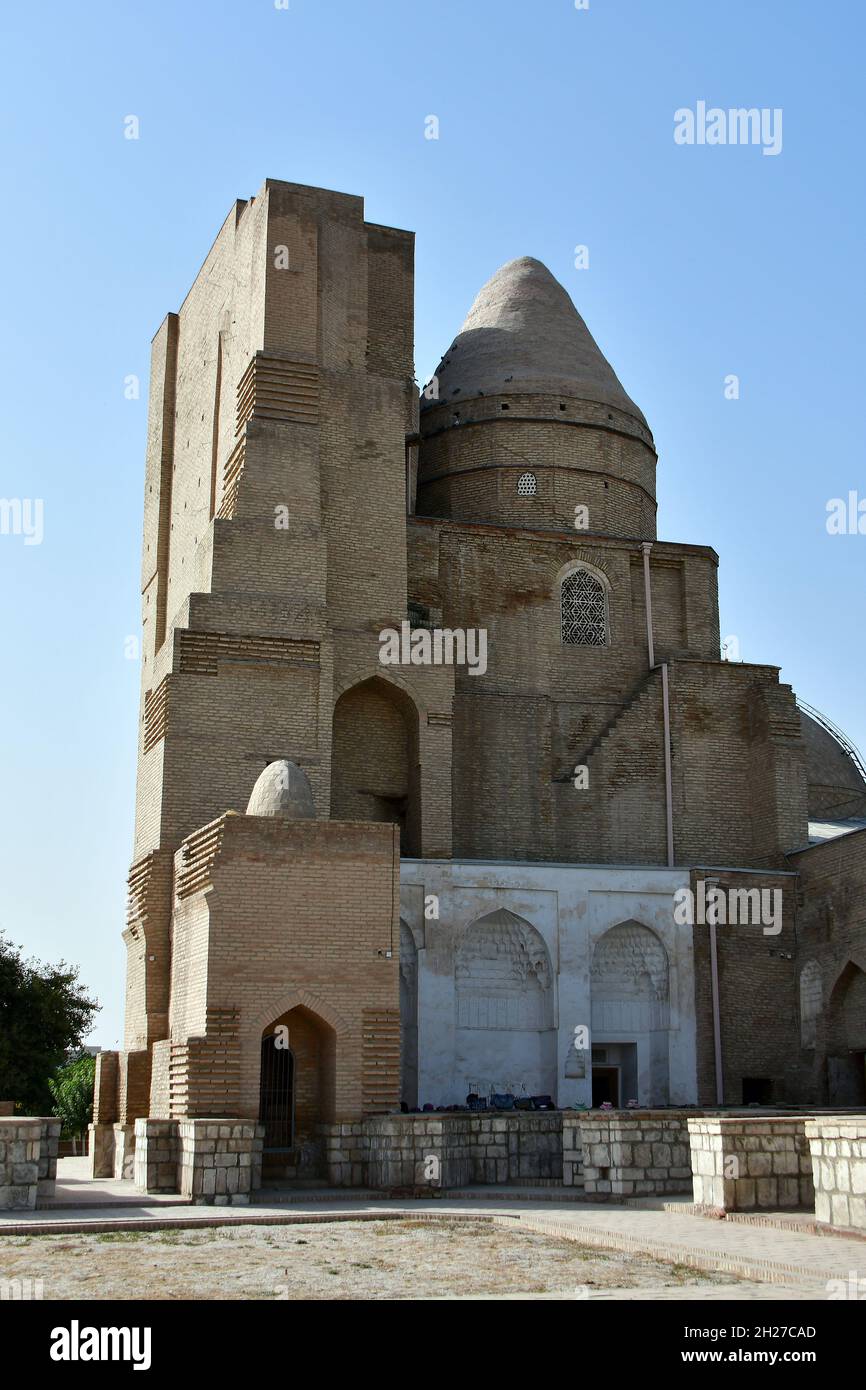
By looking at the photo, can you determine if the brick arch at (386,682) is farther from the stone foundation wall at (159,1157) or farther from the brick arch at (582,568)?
the stone foundation wall at (159,1157)

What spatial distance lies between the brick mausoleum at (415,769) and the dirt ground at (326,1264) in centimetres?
399

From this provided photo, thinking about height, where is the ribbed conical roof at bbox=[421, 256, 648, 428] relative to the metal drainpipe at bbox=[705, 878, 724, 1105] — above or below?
above

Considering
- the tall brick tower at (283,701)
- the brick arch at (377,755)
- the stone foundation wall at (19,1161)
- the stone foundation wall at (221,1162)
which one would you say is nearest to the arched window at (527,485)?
the tall brick tower at (283,701)

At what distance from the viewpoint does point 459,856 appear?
2245 centimetres

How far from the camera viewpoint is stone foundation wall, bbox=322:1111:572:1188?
15.1 m

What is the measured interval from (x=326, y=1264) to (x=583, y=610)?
52.6ft

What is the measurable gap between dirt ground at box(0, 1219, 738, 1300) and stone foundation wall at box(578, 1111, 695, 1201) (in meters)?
2.16

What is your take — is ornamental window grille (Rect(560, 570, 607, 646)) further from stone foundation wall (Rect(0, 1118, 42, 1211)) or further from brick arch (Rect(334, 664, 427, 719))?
stone foundation wall (Rect(0, 1118, 42, 1211))

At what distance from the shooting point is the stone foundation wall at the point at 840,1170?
1002 centimetres

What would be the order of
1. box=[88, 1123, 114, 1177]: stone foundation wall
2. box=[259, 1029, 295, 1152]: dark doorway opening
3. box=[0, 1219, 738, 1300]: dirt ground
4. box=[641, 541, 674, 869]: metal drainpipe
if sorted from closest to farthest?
box=[0, 1219, 738, 1300]: dirt ground → box=[259, 1029, 295, 1152]: dark doorway opening → box=[88, 1123, 114, 1177]: stone foundation wall → box=[641, 541, 674, 869]: metal drainpipe

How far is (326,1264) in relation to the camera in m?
9.56

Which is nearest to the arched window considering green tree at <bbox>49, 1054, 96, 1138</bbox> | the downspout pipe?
the downspout pipe
